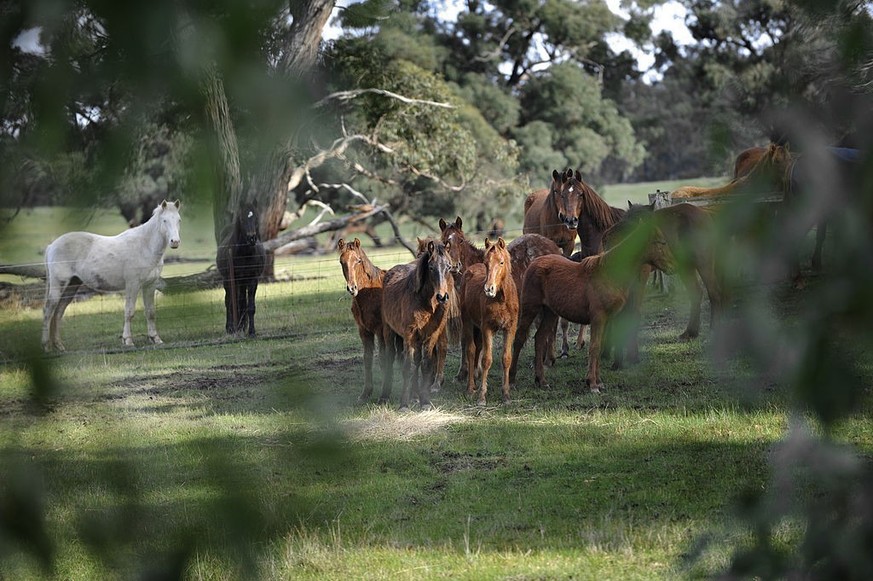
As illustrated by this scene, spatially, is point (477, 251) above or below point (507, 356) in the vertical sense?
above

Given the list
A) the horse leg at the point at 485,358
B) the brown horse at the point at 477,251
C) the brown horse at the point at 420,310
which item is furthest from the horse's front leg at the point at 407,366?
the brown horse at the point at 477,251

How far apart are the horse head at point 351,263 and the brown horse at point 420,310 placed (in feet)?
0.88

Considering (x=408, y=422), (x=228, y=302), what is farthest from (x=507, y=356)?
(x=228, y=302)

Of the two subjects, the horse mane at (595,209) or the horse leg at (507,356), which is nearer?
the horse leg at (507,356)

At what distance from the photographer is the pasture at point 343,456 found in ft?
2.97

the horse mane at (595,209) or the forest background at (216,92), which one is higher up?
the horse mane at (595,209)

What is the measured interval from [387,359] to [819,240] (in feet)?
26.3

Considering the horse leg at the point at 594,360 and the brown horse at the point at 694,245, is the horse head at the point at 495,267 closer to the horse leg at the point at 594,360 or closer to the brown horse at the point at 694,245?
the horse leg at the point at 594,360

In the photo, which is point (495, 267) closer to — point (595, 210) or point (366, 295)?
point (366, 295)

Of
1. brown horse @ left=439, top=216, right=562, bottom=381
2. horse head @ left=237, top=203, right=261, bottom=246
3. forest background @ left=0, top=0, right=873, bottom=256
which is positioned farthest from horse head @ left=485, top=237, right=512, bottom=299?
forest background @ left=0, top=0, right=873, bottom=256

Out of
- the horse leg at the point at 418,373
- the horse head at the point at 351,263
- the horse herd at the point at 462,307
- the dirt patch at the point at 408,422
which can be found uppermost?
the horse head at the point at 351,263

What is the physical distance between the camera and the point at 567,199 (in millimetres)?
10984

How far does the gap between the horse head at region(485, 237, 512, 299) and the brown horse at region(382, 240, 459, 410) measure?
0.29m

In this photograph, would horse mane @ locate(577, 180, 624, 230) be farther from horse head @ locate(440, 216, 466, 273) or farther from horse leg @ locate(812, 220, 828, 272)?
horse leg @ locate(812, 220, 828, 272)
